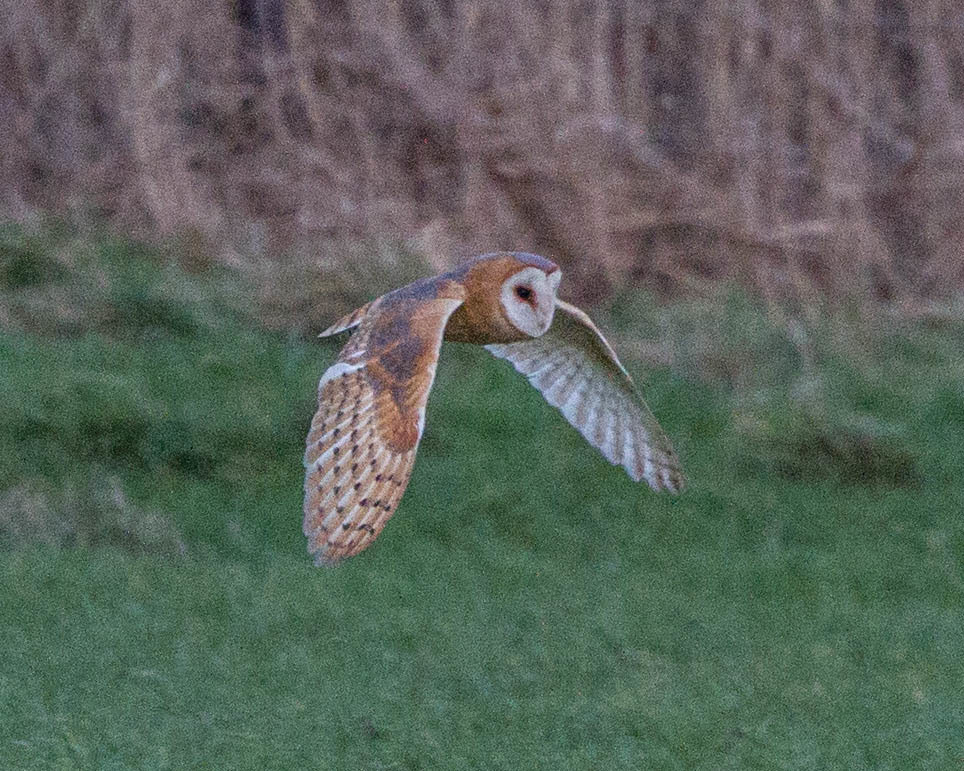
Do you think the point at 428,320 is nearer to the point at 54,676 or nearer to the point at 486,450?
the point at 54,676

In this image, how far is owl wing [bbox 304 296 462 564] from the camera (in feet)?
12.3

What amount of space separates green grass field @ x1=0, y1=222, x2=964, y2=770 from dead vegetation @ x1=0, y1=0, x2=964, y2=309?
377mm

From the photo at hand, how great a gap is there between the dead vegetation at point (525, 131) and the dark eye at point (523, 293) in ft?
13.2

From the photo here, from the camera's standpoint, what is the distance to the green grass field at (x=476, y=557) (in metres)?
4.82

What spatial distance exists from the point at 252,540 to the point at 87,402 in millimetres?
1042

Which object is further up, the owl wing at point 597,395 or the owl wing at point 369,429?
the owl wing at point 369,429

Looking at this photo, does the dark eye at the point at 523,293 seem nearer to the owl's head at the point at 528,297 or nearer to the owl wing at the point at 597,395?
the owl's head at the point at 528,297

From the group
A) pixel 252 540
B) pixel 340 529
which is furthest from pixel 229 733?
pixel 252 540

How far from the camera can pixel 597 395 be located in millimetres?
5148

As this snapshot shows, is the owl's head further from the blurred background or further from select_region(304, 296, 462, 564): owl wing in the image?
the blurred background

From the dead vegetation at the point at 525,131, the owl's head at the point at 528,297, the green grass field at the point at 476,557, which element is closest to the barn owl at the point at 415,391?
the owl's head at the point at 528,297

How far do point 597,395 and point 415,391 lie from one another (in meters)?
1.28

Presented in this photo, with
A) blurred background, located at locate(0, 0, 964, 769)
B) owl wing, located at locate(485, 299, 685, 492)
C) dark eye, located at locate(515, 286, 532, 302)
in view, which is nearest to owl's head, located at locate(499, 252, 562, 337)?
dark eye, located at locate(515, 286, 532, 302)

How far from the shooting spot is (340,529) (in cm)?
373
